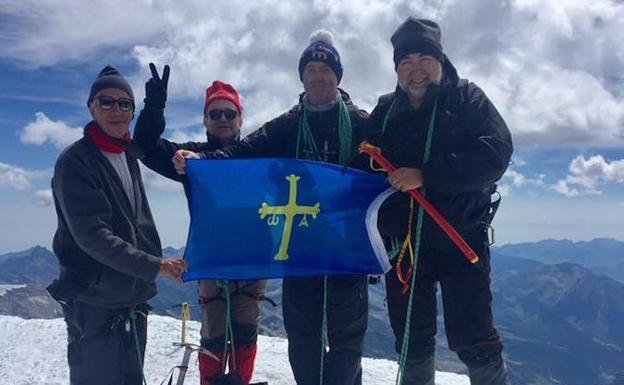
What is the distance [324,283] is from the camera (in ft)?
21.8

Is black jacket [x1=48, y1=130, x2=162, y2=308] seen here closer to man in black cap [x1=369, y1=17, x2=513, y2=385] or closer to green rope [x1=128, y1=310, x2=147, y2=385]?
green rope [x1=128, y1=310, x2=147, y2=385]

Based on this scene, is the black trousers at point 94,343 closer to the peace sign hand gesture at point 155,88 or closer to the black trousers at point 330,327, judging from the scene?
the black trousers at point 330,327

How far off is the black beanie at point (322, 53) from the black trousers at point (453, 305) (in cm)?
261

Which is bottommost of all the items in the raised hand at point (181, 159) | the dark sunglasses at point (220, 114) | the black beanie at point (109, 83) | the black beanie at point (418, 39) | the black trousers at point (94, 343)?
the black trousers at point (94, 343)

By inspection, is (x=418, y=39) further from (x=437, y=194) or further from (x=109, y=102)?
(x=109, y=102)

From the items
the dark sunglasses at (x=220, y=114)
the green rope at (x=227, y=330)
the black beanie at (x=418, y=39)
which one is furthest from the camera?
the dark sunglasses at (x=220, y=114)

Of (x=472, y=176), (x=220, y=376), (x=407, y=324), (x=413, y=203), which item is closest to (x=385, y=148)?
(x=413, y=203)

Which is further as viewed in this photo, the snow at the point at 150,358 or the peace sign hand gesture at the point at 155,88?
the snow at the point at 150,358

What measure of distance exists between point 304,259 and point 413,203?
1.55 metres

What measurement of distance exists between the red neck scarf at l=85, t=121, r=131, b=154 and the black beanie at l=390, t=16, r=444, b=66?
344 cm

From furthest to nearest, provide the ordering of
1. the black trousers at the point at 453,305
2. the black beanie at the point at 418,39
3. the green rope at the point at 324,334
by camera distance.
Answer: the green rope at the point at 324,334 → the black beanie at the point at 418,39 → the black trousers at the point at 453,305

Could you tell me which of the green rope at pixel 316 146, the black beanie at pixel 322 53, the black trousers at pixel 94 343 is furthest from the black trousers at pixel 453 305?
the black trousers at pixel 94 343

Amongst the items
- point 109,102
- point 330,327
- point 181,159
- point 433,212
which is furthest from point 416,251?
point 109,102

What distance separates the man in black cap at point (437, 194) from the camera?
579cm
